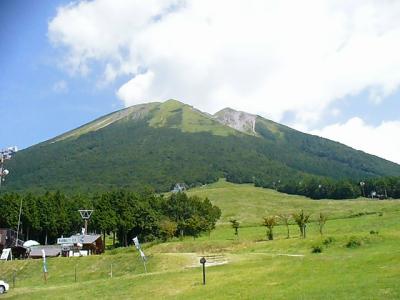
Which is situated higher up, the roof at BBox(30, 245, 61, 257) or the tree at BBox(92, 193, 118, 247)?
the tree at BBox(92, 193, 118, 247)

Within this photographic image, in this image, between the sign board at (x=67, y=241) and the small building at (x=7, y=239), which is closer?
the sign board at (x=67, y=241)

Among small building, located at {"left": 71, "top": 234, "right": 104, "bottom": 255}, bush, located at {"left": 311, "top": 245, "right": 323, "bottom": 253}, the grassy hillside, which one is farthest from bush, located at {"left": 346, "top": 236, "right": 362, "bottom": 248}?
the grassy hillside

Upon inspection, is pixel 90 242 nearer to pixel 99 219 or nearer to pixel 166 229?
pixel 166 229

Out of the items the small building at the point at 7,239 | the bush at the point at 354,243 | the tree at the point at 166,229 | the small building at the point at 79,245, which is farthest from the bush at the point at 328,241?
the small building at the point at 7,239

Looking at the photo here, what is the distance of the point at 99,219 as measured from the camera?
3703 inches

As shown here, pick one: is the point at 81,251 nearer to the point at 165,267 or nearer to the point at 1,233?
the point at 1,233

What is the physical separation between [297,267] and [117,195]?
241ft

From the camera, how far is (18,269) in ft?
181

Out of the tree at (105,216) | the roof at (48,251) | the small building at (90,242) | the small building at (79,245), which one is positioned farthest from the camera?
the tree at (105,216)

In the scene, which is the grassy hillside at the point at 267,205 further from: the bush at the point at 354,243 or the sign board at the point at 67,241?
the bush at the point at 354,243

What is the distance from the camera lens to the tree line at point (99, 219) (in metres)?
92.6

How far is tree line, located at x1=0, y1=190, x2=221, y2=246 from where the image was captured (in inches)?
3647

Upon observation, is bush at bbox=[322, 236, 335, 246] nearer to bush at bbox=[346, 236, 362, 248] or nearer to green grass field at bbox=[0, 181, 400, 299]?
green grass field at bbox=[0, 181, 400, 299]

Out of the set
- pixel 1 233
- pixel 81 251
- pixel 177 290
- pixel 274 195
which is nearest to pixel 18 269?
pixel 81 251
